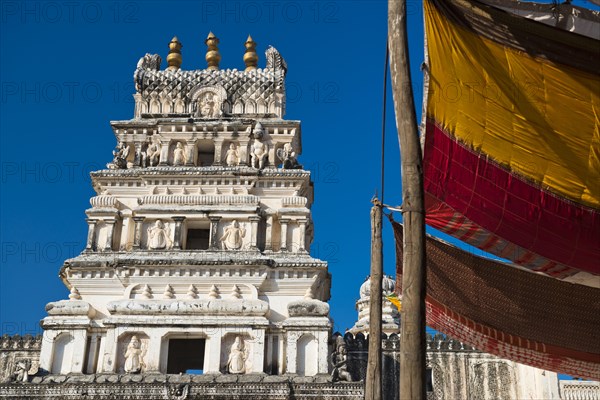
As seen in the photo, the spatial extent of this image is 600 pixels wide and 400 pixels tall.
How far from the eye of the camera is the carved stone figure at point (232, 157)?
2908cm

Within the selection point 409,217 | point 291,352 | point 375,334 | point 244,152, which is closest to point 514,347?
point 375,334

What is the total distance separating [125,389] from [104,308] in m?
3.34

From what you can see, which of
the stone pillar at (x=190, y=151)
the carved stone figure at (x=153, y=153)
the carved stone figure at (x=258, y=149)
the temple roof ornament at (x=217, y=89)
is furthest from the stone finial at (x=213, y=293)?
the temple roof ornament at (x=217, y=89)

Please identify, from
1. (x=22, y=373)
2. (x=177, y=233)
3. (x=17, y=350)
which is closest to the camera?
(x=22, y=373)

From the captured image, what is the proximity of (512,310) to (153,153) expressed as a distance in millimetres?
16647

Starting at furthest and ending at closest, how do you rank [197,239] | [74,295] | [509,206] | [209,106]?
[209,106]
[197,239]
[74,295]
[509,206]

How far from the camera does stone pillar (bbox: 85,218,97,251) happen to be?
1057 inches

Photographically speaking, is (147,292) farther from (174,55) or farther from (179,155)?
(174,55)

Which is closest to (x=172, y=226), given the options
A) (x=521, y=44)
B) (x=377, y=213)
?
(x=377, y=213)

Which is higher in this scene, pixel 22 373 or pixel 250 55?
pixel 250 55

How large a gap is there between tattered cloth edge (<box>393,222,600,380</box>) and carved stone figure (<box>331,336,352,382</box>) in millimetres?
7478

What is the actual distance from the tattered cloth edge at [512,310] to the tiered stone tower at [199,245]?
28.2ft

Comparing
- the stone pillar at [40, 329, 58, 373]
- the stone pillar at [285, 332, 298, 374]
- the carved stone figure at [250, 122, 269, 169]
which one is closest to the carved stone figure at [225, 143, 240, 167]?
the carved stone figure at [250, 122, 269, 169]

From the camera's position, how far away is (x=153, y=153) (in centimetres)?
2944
